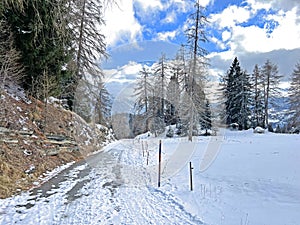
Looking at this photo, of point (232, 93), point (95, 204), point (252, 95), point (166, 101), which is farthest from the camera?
point (166, 101)

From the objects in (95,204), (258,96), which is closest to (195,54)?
(95,204)

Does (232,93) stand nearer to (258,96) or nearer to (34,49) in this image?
(258,96)

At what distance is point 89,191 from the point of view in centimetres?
680

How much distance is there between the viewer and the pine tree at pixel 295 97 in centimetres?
2878

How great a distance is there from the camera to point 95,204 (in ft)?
18.7

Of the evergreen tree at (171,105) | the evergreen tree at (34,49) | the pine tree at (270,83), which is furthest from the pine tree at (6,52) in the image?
the pine tree at (270,83)

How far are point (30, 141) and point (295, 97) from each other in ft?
97.2

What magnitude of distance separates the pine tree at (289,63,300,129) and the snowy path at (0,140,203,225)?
2642 centimetres

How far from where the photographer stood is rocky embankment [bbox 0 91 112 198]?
7605 millimetres

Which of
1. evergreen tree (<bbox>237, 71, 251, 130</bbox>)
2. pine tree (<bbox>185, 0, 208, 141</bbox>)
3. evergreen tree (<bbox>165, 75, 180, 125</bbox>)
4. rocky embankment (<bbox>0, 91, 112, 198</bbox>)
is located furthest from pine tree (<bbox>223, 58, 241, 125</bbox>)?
rocky embankment (<bbox>0, 91, 112, 198</bbox>)

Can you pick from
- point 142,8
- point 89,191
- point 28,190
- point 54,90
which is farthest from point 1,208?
point 54,90

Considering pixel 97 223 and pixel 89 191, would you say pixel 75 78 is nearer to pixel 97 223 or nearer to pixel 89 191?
pixel 89 191

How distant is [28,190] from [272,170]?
6.96m

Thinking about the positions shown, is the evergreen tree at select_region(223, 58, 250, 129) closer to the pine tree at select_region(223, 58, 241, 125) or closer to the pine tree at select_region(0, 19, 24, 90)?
the pine tree at select_region(223, 58, 241, 125)
